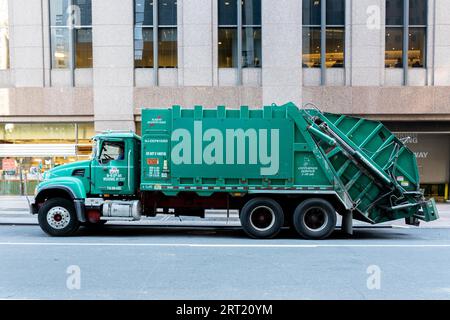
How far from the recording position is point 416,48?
65.9ft

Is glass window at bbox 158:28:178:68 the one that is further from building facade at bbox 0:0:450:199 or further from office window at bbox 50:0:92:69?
office window at bbox 50:0:92:69

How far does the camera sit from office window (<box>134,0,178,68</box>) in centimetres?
2027

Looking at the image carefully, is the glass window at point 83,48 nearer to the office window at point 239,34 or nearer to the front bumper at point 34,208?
the office window at point 239,34

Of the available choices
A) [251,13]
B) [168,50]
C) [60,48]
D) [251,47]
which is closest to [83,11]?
[60,48]

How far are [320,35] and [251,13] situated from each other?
3346 millimetres

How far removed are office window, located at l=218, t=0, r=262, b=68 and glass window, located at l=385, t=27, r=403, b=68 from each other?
5921mm

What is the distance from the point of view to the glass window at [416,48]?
2006 cm

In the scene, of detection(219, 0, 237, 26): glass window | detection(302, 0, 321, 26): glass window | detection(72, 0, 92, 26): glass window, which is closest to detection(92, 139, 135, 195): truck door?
detection(219, 0, 237, 26): glass window

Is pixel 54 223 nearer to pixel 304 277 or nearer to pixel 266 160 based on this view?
pixel 266 160

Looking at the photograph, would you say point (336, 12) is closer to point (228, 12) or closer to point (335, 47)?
point (335, 47)

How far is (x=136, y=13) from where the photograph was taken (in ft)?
66.7

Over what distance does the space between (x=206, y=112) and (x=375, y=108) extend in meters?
11.5

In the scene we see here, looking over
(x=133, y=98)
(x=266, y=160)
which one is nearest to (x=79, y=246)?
(x=266, y=160)

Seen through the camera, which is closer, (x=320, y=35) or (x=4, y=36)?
(x=320, y=35)
